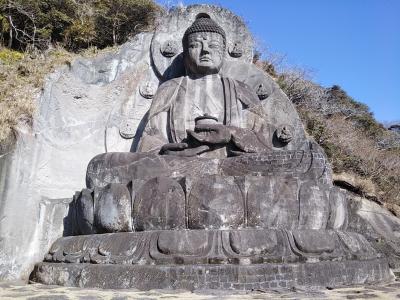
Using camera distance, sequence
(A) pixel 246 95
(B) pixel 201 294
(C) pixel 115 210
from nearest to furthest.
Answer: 1. (B) pixel 201 294
2. (C) pixel 115 210
3. (A) pixel 246 95

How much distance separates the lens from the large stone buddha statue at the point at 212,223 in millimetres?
3951

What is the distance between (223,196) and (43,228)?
269 cm

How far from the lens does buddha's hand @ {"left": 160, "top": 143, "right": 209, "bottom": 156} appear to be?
5.63m

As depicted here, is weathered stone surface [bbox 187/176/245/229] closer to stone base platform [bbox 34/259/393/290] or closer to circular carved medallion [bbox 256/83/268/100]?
stone base platform [bbox 34/259/393/290]

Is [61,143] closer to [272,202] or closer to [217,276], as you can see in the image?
[272,202]

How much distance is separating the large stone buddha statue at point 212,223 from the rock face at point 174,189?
0.01m

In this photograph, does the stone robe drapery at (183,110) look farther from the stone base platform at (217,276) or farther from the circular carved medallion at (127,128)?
the stone base platform at (217,276)

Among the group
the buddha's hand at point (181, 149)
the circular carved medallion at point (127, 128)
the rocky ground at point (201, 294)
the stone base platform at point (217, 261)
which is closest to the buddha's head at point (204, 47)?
the circular carved medallion at point (127, 128)

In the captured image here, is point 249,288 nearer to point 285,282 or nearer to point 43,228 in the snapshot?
point 285,282

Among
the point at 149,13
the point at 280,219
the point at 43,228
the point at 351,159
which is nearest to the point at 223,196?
the point at 280,219

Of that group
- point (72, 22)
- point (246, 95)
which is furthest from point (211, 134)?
point (72, 22)

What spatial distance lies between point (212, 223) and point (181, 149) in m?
1.58

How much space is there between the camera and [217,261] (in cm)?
395

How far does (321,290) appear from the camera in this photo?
3.77 meters
